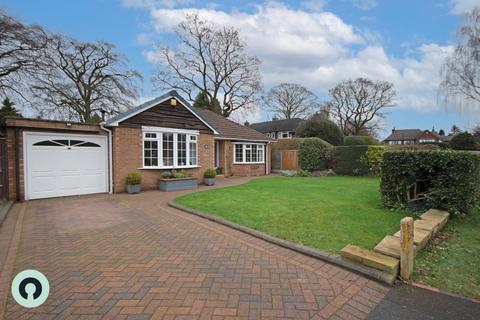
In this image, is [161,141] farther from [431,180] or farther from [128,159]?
[431,180]

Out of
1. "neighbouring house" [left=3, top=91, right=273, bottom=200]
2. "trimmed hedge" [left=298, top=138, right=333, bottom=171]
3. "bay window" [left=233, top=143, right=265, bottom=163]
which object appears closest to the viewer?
"neighbouring house" [left=3, top=91, right=273, bottom=200]

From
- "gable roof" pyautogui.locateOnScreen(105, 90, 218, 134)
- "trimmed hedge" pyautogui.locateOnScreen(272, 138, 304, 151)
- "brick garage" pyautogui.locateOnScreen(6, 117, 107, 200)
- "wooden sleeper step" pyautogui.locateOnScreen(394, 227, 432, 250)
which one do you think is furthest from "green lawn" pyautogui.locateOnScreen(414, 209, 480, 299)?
"trimmed hedge" pyautogui.locateOnScreen(272, 138, 304, 151)

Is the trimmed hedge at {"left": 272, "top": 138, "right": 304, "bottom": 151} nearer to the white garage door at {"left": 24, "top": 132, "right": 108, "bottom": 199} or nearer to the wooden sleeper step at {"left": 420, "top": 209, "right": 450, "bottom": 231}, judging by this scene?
the white garage door at {"left": 24, "top": 132, "right": 108, "bottom": 199}

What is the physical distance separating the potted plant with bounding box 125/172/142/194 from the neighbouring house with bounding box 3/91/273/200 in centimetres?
35

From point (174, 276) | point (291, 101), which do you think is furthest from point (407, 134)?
point (174, 276)

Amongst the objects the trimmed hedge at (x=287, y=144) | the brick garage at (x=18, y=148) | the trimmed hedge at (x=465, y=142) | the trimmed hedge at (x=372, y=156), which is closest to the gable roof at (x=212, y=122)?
the brick garage at (x=18, y=148)

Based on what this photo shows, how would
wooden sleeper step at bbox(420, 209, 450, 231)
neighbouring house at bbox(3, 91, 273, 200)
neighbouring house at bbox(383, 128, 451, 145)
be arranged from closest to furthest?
wooden sleeper step at bbox(420, 209, 450, 231), neighbouring house at bbox(3, 91, 273, 200), neighbouring house at bbox(383, 128, 451, 145)

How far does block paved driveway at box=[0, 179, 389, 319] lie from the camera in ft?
9.10

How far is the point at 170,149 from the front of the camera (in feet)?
40.5

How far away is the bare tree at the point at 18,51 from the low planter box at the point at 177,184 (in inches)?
547

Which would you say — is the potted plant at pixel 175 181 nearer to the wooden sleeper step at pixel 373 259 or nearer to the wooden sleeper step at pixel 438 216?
the wooden sleeper step at pixel 373 259

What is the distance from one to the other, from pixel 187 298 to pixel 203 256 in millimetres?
1192

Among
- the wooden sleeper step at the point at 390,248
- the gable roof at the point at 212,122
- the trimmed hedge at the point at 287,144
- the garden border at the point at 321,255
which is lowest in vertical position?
the garden border at the point at 321,255

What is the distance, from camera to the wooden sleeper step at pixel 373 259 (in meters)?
3.42
